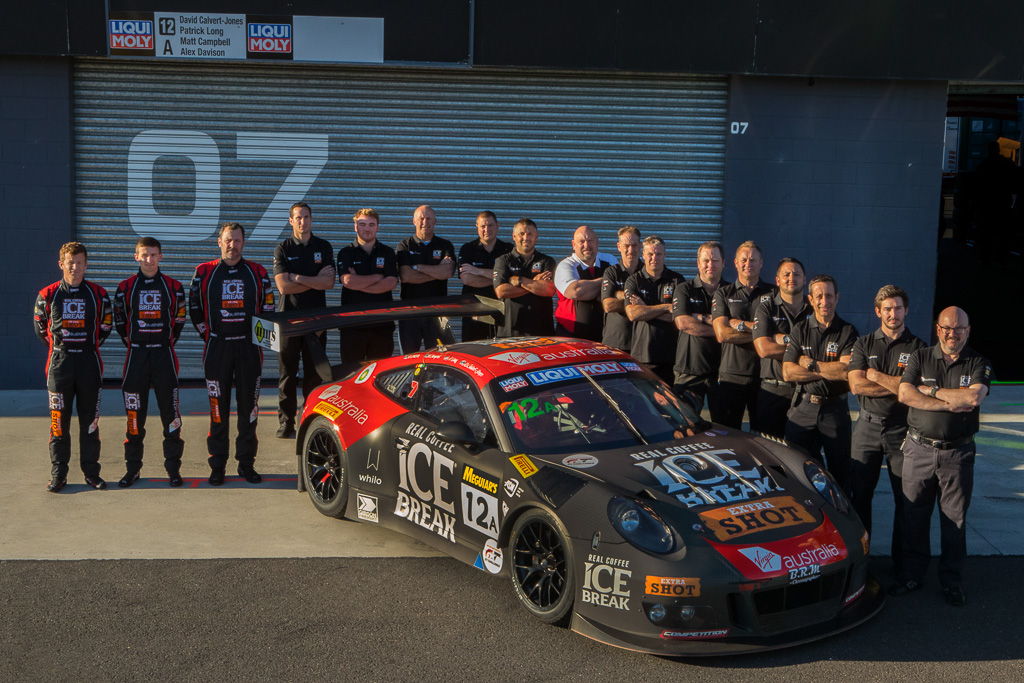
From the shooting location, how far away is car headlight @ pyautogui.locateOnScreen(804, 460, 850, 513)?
6.15m

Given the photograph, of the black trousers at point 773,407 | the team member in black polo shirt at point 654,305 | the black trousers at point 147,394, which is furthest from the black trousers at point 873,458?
the black trousers at point 147,394

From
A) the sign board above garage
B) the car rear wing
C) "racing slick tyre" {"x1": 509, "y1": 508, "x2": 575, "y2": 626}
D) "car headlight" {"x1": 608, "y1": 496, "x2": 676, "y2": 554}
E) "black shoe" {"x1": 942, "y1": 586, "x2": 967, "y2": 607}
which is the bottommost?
"black shoe" {"x1": 942, "y1": 586, "x2": 967, "y2": 607}

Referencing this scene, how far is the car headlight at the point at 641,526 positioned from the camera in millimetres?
5484

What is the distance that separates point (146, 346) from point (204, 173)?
4.49 metres

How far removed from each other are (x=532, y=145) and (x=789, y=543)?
7629mm

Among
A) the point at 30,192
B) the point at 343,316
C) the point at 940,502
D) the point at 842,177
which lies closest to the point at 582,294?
the point at 343,316

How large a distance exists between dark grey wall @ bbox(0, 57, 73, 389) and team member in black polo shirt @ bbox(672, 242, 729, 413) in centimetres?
716

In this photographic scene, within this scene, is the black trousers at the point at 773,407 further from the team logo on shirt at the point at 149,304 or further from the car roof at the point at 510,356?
the team logo on shirt at the point at 149,304

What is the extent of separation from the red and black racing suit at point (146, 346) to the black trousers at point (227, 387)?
0.28 meters

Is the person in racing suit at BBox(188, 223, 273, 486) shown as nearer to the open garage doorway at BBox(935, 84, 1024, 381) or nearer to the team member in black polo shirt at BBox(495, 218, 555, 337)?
the team member in black polo shirt at BBox(495, 218, 555, 337)

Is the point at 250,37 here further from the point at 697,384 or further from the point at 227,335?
the point at 697,384

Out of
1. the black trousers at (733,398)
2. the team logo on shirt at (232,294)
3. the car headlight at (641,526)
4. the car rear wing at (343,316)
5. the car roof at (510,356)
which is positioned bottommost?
the car headlight at (641,526)

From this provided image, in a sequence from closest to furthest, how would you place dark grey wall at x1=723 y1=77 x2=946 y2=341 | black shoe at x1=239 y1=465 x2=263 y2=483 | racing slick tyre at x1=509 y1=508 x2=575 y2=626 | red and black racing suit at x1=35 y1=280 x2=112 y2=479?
racing slick tyre at x1=509 y1=508 x2=575 y2=626 < red and black racing suit at x1=35 y1=280 x2=112 y2=479 < black shoe at x1=239 y1=465 x2=263 y2=483 < dark grey wall at x1=723 y1=77 x2=946 y2=341

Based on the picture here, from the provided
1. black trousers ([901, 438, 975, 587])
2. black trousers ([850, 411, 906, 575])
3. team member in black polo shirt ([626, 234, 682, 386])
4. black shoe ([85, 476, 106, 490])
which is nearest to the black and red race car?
black trousers ([901, 438, 975, 587])
